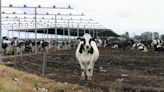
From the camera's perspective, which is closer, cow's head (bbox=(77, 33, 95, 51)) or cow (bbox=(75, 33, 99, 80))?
cow (bbox=(75, 33, 99, 80))

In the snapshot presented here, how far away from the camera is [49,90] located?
57.2 ft

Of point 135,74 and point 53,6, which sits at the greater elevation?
point 53,6

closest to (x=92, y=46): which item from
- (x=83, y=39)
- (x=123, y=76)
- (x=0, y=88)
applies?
(x=83, y=39)

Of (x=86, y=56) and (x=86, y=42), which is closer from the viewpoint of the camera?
(x=86, y=56)

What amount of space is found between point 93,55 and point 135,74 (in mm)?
2358

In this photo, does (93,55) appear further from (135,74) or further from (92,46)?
(135,74)

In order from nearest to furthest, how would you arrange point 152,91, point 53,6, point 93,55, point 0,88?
point 0,88
point 152,91
point 93,55
point 53,6

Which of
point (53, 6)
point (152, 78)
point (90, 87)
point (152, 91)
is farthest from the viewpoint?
point (53, 6)

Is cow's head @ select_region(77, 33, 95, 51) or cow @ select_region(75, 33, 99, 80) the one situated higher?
cow's head @ select_region(77, 33, 95, 51)

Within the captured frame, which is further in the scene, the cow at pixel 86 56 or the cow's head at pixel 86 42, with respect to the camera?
the cow's head at pixel 86 42

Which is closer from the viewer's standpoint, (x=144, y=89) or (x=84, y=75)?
(x=144, y=89)

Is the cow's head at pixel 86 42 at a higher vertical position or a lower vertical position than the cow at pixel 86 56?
higher

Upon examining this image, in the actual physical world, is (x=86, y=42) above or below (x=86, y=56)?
above

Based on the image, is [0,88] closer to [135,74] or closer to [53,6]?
[135,74]
